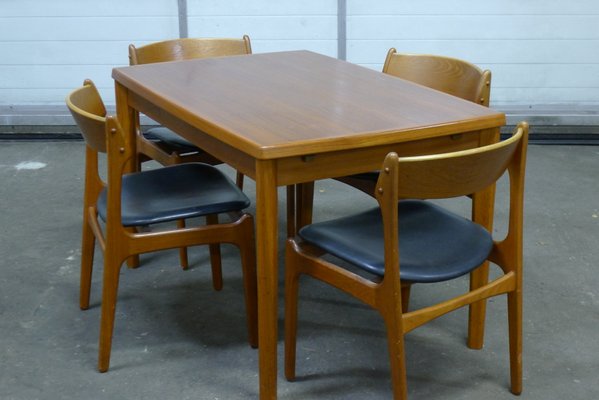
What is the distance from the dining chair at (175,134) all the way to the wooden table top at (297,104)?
11.9 inches

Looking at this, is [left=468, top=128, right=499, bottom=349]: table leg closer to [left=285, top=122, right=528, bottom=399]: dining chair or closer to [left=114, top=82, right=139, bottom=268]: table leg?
[left=285, top=122, right=528, bottom=399]: dining chair

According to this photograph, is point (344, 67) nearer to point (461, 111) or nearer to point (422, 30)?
point (461, 111)

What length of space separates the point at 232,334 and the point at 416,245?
763mm

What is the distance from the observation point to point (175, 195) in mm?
2662

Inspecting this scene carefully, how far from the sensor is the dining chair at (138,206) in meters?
2.41

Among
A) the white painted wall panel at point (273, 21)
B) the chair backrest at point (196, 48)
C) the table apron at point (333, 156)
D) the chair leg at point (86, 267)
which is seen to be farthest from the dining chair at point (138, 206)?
the white painted wall panel at point (273, 21)

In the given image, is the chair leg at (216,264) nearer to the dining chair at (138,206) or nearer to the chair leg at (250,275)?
the dining chair at (138,206)

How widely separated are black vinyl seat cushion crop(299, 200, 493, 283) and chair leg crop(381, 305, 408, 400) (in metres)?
0.09

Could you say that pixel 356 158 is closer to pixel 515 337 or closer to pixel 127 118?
pixel 515 337

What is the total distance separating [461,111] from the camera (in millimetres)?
2398

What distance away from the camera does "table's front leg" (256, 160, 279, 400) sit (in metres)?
2.11

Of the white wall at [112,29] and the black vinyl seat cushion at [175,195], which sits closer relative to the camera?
the black vinyl seat cushion at [175,195]

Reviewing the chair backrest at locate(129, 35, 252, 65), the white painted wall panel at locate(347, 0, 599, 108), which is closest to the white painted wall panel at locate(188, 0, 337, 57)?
the white painted wall panel at locate(347, 0, 599, 108)

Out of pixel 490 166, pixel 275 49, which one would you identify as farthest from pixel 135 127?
pixel 275 49
